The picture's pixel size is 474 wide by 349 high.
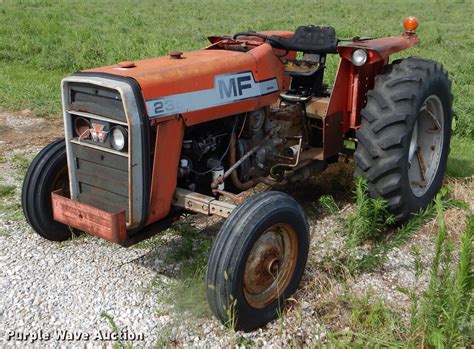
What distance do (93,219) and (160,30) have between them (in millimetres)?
13978

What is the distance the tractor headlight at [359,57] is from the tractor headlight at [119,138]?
196 cm

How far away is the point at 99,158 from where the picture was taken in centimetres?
345

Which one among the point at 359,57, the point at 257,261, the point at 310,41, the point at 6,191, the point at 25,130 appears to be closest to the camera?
the point at 257,261

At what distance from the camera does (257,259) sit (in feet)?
10.7

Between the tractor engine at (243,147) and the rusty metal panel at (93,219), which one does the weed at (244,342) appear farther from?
the tractor engine at (243,147)

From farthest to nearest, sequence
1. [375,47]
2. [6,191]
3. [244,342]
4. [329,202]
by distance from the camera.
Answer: [6,191] < [329,202] < [375,47] < [244,342]

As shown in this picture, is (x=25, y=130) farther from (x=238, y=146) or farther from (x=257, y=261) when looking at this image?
(x=257, y=261)

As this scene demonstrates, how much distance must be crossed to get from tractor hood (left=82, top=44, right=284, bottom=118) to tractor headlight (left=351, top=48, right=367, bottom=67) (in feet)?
1.85

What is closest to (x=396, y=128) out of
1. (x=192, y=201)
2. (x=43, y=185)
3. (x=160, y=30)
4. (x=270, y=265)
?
(x=270, y=265)

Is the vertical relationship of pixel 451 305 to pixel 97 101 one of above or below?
below

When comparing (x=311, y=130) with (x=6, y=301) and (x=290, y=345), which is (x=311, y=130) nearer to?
(x=290, y=345)

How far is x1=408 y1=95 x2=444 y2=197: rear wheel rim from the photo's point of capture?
15.7 feet

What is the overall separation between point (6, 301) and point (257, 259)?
64.4 inches

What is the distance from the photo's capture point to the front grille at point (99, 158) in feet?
10.7
